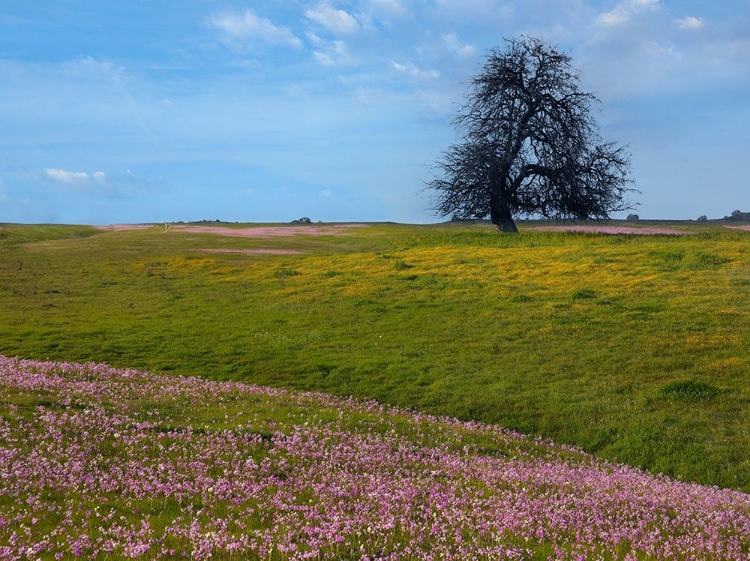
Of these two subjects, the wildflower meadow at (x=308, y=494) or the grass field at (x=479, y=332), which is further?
the grass field at (x=479, y=332)

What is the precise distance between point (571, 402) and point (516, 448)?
6138 millimetres

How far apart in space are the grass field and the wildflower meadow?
4468mm

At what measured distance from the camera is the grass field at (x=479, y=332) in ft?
65.0

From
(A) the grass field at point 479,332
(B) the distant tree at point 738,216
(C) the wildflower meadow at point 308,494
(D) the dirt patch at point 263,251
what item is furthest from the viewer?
(B) the distant tree at point 738,216

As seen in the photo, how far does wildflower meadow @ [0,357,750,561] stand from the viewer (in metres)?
7.64

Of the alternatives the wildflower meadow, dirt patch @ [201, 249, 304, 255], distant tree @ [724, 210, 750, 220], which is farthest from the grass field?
distant tree @ [724, 210, 750, 220]

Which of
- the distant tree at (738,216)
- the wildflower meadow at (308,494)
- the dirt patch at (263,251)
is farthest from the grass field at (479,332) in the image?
the distant tree at (738,216)

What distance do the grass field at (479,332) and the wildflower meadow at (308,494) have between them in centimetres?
447

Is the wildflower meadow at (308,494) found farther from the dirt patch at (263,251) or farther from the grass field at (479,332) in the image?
the dirt patch at (263,251)

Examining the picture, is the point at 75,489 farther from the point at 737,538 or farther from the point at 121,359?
the point at 121,359

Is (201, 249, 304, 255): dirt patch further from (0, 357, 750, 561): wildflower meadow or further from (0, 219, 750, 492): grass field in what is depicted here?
(0, 357, 750, 561): wildflower meadow

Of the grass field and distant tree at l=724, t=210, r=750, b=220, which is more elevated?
distant tree at l=724, t=210, r=750, b=220

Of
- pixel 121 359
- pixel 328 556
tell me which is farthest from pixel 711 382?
pixel 121 359

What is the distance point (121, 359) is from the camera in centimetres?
2741
